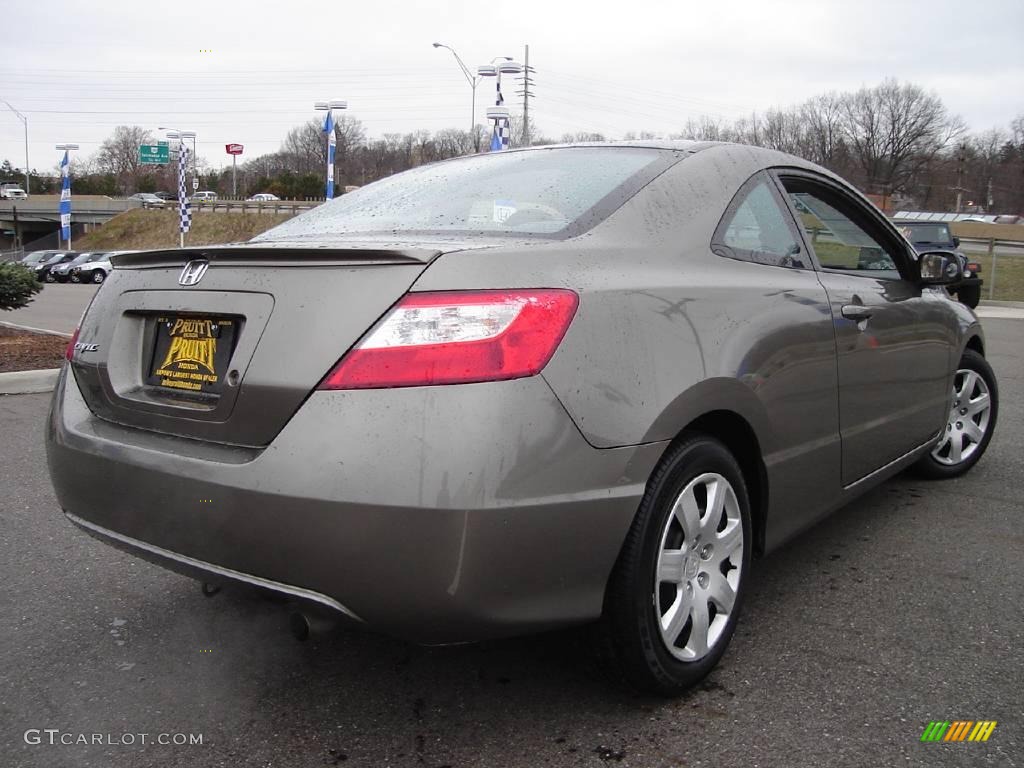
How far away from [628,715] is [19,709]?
165 centimetres

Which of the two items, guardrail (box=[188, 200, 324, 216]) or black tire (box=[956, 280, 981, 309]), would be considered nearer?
black tire (box=[956, 280, 981, 309])

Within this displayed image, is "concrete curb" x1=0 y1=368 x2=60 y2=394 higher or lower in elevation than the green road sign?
lower

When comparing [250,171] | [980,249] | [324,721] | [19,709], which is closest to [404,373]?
[324,721]

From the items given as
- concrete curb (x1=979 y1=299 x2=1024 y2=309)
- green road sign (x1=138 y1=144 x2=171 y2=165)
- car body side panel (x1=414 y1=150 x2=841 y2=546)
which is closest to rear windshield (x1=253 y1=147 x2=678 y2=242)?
car body side panel (x1=414 y1=150 x2=841 y2=546)

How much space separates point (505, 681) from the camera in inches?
101

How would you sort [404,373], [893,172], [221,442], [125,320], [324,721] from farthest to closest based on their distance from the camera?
[893,172], [125,320], [324,721], [221,442], [404,373]

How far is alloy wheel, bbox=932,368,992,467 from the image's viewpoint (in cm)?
470

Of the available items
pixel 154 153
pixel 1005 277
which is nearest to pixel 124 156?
pixel 154 153

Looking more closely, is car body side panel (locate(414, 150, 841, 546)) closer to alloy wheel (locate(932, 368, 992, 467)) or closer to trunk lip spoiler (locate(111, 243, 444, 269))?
trunk lip spoiler (locate(111, 243, 444, 269))

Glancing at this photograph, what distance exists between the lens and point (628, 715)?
7.74 feet

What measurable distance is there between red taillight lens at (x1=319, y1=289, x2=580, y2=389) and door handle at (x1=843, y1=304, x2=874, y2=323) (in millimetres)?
1561

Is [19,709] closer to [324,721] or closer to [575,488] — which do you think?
[324,721]

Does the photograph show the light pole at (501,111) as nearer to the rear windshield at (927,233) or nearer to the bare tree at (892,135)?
the rear windshield at (927,233)

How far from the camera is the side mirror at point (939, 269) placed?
3.81 meters
